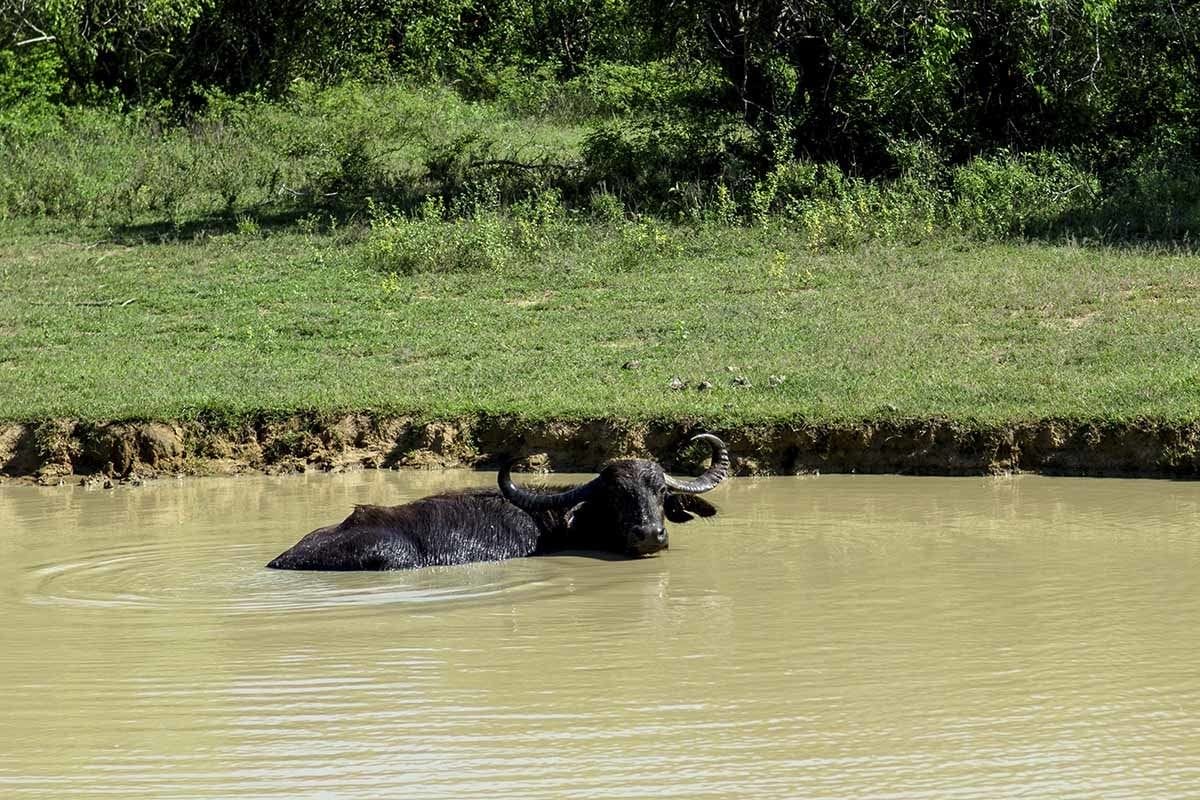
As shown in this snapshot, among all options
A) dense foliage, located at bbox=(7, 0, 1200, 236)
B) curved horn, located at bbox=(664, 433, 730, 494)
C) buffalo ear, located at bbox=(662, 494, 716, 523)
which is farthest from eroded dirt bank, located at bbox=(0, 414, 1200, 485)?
dense foliage, located at bbox=(7, 0, 1200, 236)

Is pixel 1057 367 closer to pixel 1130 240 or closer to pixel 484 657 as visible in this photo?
pixel 1130 240

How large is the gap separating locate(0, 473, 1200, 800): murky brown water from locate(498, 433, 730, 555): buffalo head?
18 cm

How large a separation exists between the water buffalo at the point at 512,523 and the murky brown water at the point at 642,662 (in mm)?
154

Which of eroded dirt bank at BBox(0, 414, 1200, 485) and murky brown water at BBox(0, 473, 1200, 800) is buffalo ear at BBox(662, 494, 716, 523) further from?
eroded dirt bank at BBox(0, 414, 1200, 485)

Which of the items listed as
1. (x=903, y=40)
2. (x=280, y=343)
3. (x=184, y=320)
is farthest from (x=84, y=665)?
(x=903, y=40)

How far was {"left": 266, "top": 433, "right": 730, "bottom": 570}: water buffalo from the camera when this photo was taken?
8047mm

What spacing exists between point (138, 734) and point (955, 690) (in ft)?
8.78

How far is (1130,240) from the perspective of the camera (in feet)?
50.9

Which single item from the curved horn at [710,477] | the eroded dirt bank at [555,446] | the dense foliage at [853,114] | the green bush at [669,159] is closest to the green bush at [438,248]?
the dense foliage at [853,114]

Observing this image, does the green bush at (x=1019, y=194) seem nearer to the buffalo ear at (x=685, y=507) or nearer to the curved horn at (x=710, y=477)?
the curved horn at (x=710, y=477)

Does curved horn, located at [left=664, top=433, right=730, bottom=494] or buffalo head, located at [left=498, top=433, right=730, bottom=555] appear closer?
buffalo head, located at [left=498, top=433, right=730, bottom=555]

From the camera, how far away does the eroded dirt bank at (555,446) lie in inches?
406

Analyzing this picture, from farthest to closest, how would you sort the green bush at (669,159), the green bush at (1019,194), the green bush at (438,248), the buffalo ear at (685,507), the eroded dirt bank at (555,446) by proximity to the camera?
the green bush at (669,159), the green bush at (1019,194), the green bush at (438,248), the eroded dirt bank at (555,446), the buffalo ear at (685,507)

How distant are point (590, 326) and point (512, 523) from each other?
17.0 feet
